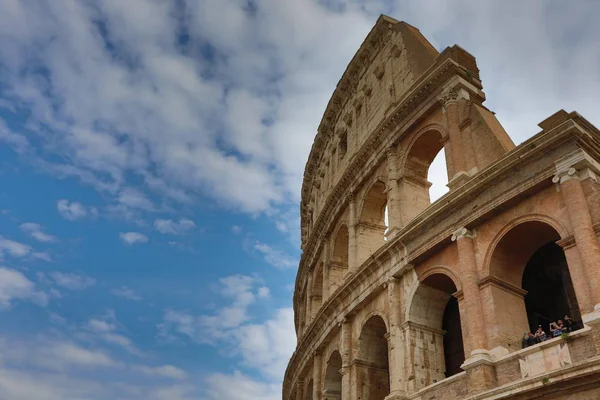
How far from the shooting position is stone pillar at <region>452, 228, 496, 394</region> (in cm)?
1070

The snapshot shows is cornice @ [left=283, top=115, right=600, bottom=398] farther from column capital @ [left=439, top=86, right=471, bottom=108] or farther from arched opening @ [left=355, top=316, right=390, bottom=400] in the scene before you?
column capital @ [left=439, top=86, right=471, bottom=108]

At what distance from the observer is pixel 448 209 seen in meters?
13.1

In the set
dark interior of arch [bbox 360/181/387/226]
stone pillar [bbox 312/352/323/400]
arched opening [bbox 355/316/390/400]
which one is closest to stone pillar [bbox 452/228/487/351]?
arched opening [bbox 355/316/390/400]

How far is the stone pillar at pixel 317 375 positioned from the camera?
18.0m

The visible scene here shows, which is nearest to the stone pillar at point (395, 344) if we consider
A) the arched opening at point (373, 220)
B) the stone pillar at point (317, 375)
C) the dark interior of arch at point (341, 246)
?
the arched opening at point (373, 220)

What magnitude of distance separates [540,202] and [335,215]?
10.1 meters

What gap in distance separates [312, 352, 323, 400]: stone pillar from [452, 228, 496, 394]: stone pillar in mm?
7770

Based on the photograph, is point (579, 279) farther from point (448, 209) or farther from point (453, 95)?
point (453, 95)

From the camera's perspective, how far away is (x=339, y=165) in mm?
23453

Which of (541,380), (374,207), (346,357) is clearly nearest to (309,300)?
(374,207)

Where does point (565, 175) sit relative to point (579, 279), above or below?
above

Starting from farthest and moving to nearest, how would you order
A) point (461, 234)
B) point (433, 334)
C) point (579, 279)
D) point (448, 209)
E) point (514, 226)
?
point (433, 334), point (448, 209), point (461, 234), point (514, 226), point (579, 279)

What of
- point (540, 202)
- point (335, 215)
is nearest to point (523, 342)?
point (540, 202)

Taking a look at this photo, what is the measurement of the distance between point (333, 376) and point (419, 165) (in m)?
7.26
